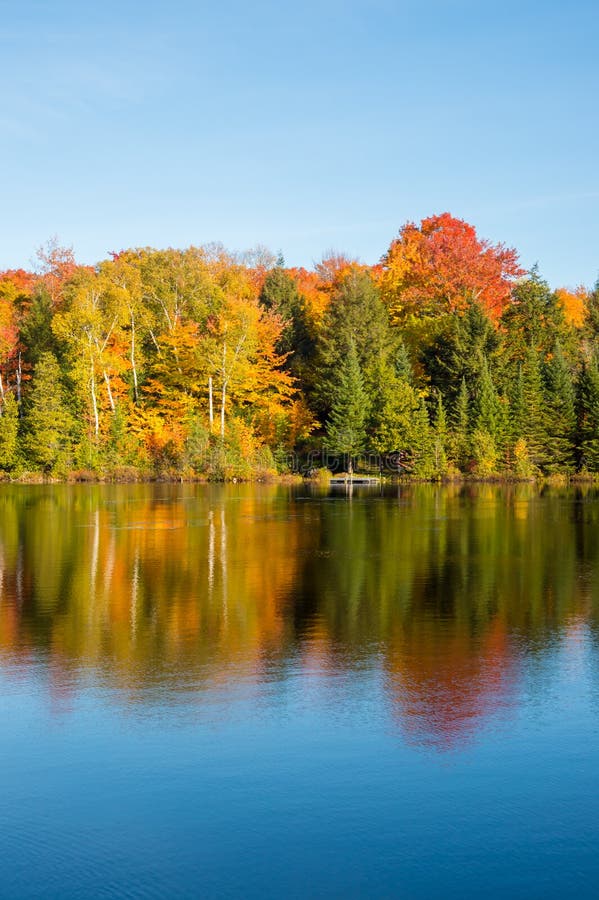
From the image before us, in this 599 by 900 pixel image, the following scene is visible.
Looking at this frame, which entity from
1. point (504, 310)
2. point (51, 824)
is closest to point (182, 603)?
point (51, 824)

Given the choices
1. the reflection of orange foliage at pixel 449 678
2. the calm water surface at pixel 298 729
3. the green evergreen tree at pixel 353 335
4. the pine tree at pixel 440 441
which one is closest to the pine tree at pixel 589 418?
the pine tree at pixel 440 441

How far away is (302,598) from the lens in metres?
19.0

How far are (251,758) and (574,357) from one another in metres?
72.8

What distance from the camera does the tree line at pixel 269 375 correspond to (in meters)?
64.8

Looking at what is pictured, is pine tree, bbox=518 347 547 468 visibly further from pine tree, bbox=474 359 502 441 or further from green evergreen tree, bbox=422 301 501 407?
green evergreen tree, bbox=422 301 501 407

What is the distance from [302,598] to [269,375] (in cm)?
5087

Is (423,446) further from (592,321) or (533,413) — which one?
(592,321)

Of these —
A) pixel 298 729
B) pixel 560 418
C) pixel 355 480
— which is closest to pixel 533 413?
pixel 560 418

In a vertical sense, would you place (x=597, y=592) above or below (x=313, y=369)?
below

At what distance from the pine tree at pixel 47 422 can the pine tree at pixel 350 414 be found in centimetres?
1809

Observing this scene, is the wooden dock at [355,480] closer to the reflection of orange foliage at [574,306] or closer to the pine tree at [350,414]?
the pine tree at [350,414]

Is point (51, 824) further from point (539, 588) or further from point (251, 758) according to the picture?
point (539, 588)

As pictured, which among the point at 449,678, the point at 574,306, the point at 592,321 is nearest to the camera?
the point at 449,678

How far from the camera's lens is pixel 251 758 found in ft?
32.5
